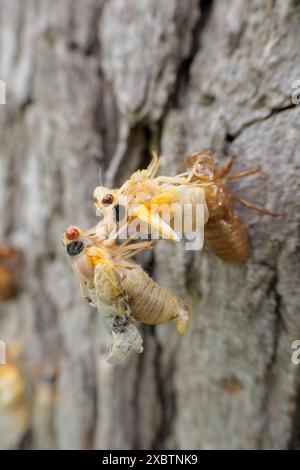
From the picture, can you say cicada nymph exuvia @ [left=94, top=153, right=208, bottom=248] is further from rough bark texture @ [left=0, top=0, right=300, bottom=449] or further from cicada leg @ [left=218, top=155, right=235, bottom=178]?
rough bark texture @ [left=0, top=0, right=300, bottom=449]

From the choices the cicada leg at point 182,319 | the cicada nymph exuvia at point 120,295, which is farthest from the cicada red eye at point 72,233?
the cicada leg at point 182,319

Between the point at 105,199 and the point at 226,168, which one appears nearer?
the point at 105,199

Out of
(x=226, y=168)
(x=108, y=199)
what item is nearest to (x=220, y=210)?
(x=226, y=168)

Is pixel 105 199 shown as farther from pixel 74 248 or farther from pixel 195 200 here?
pixel 195 200

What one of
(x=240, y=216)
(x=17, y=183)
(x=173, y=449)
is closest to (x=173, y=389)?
(x=173, y=449)

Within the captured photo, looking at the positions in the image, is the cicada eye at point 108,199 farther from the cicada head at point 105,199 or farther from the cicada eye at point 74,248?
the cicada eye at point 74,248

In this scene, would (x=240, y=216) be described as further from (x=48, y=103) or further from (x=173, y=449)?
(x=173, y=449)

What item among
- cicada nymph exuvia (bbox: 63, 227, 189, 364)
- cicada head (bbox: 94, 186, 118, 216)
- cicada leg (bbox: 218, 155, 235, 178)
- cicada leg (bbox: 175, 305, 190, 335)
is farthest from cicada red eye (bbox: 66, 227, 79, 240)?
cicada leg (bbox: 218, 155, 235, 178)

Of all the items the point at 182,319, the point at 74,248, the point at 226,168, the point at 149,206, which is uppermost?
the point at 226,168
